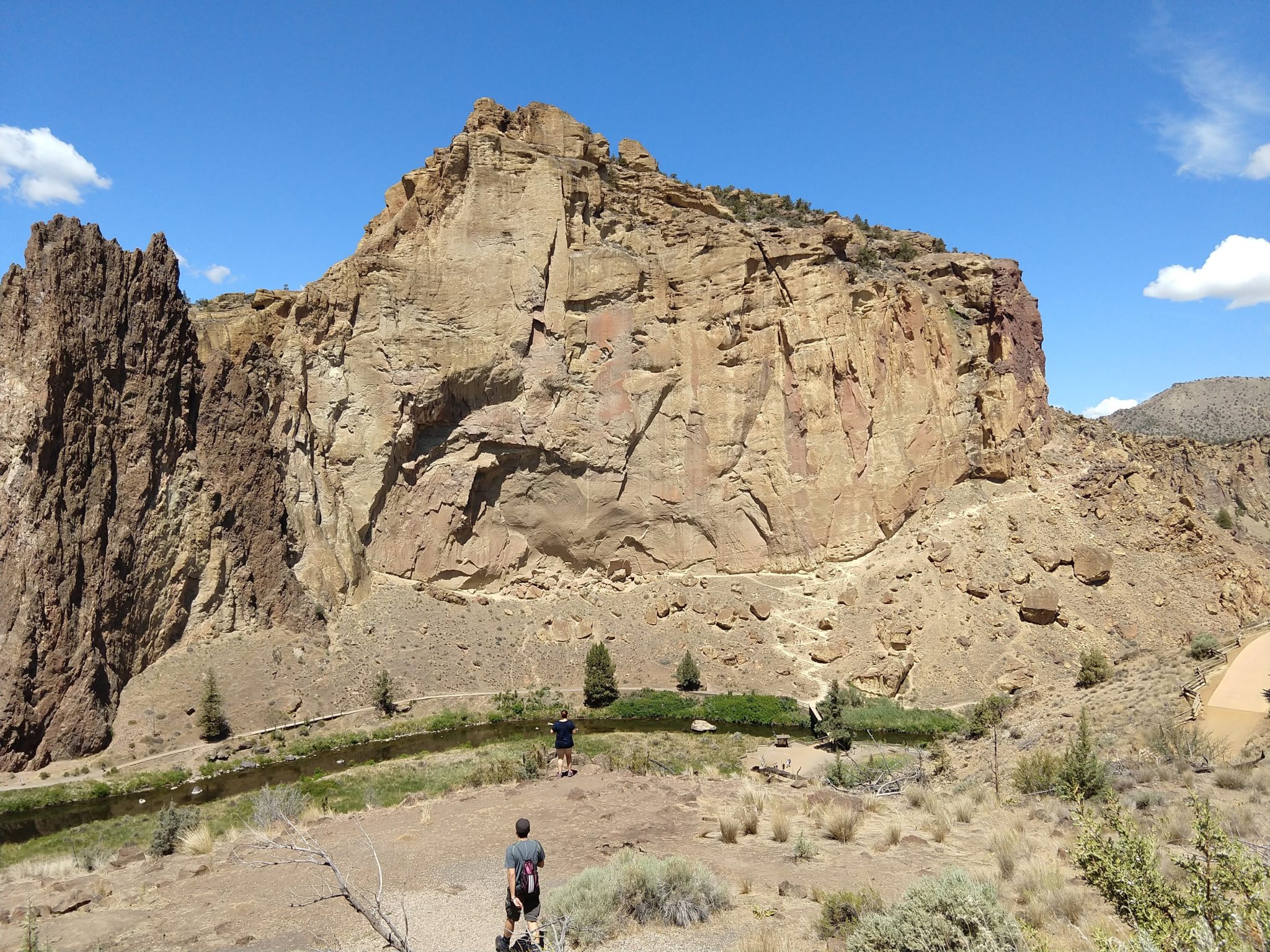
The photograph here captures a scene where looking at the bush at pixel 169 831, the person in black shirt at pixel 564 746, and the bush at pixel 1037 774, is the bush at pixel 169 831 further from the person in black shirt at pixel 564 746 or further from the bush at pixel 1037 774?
the bush at pixel 1037 774

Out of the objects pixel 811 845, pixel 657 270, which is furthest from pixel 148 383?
pixel 811 845

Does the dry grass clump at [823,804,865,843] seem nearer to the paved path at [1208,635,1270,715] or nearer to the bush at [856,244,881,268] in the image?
the paved path at [1208,635,1270,715]

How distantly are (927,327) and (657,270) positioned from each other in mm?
15446

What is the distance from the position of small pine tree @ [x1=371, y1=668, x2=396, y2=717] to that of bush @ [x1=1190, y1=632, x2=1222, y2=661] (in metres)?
29.2

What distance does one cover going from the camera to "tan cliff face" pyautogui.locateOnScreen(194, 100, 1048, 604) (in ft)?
134

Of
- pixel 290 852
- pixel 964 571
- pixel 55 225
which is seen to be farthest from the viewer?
pixel 964 571

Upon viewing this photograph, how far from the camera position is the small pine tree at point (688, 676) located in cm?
3547

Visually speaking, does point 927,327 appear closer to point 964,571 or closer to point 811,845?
point 964,571

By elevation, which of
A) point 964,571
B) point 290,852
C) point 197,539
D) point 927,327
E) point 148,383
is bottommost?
point 290,852

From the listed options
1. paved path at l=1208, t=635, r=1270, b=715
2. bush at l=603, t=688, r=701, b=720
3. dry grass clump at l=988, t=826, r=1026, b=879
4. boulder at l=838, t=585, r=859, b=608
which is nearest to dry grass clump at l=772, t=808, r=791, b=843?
dry grass clump at l=988, t=826, r=1026, b=879

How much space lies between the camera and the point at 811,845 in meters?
11.2

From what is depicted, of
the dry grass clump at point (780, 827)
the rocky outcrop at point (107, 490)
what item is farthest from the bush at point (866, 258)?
the dry grass clump at point (780, 827)

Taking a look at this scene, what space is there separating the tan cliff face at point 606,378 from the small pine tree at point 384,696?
7135mm

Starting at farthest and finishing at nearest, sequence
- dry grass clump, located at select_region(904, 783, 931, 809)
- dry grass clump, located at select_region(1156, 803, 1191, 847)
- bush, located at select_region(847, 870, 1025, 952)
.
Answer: dry grass clump, located at select_region(904, 783, 931, 809) < dry grass clump, located at select_region(1156, 803, 1191, 847) < bush, located at select_region(847, 870, 1025, 952)
